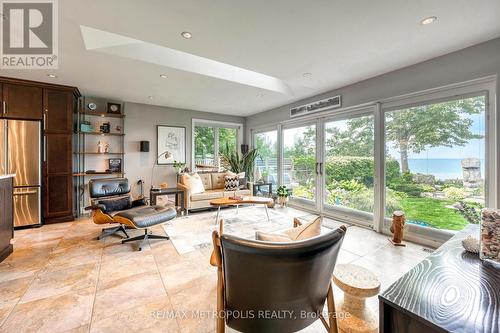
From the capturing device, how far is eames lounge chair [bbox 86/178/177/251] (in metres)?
2.91

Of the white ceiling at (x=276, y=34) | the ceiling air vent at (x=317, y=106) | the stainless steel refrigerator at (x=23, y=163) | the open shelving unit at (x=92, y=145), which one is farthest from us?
the open shelving unit at (x=92, y=145)

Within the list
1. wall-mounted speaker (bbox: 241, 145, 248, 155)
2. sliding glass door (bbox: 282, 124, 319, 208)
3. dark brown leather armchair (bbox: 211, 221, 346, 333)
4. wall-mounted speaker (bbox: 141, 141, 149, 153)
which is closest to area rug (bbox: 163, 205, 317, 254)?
sliding glass door (bbox: 282, 124, 319, 208)

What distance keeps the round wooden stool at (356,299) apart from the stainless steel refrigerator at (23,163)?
16.3 feet

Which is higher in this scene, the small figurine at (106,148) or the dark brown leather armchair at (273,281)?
the small figurine at (106,148)

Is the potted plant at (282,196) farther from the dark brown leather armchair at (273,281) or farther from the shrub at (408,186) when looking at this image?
the dark brown leather armchair at (273,281)

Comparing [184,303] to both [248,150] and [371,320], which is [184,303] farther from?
[248,150]

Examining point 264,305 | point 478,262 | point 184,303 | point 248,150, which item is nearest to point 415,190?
point 478,262

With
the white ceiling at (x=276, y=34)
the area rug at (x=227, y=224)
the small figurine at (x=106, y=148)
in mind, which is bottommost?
the area rug at (x=227, y=224)

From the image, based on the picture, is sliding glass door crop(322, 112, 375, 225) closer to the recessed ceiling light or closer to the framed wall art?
the recessed ceiling light

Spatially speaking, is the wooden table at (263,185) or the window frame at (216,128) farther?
the window frame at (216,128)

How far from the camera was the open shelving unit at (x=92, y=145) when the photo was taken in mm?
4586

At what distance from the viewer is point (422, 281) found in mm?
941

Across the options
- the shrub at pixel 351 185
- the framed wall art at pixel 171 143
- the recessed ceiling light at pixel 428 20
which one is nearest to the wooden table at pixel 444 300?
the recessed ceiling light at pixel 428 20

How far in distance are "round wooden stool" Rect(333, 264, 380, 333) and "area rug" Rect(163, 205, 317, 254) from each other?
4.89ft
